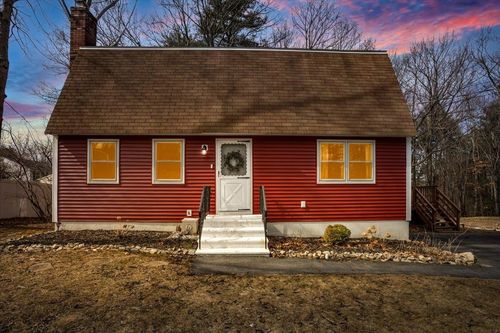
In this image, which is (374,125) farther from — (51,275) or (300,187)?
(51,275)

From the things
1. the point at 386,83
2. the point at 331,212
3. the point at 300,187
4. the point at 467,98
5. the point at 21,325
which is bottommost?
the point at 21,325

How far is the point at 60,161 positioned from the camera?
37.8 ft

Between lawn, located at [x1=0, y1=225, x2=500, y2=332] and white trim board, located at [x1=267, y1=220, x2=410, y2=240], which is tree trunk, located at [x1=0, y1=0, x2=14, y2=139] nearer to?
lawn, located at [x1=0, y1=225, x2=500, y2=332]

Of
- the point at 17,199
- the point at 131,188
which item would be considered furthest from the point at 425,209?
the point at 17,199

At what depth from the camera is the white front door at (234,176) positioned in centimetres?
1152

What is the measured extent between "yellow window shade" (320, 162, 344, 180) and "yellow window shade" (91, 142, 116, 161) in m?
6.32

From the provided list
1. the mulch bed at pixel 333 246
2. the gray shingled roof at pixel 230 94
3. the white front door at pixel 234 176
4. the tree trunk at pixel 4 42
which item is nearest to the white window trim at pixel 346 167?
the gray shingled roof at pixel 230 94

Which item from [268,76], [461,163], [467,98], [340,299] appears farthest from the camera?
[461,163]

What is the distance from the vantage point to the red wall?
1152 centimetres

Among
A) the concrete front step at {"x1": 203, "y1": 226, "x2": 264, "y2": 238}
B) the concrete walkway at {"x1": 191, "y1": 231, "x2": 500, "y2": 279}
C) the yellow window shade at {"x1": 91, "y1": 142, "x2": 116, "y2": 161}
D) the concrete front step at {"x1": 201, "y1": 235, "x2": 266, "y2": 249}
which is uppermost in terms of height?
the yellow window shade at {"x1": 91, "y1": 142, "x2": 116, "y2": 161}

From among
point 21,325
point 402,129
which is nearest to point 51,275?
point 21,325

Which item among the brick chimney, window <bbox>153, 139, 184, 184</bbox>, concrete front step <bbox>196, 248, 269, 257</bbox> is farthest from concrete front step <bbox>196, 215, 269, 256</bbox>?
the brick chimney

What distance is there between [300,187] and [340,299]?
19.2 feet

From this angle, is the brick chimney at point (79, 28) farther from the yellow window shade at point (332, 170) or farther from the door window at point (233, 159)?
the yellow window shade at point (332, 170)
